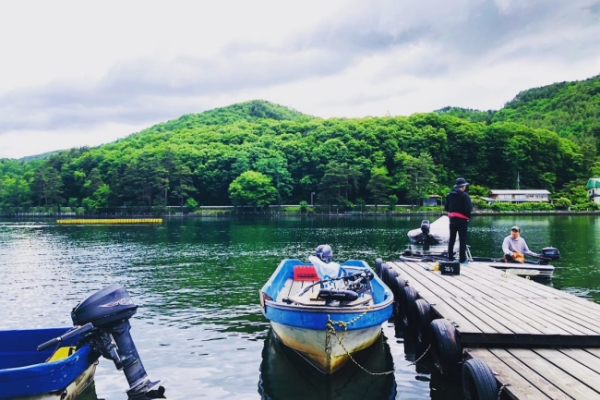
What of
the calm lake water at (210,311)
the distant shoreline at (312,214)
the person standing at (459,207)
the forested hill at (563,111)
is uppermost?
the forested hill at (563,111)

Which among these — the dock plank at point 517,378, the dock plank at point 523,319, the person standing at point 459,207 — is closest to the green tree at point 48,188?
the person standing at point 459,207

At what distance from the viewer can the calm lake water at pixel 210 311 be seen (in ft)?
33.3

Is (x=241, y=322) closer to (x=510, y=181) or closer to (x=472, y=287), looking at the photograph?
(x=472, y=287)

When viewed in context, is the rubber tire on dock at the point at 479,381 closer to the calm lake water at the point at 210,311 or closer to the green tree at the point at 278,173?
the calm lake water at the point at 210,311

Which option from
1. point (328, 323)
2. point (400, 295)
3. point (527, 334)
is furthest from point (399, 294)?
point (527, 334)

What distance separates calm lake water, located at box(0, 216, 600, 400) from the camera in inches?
399

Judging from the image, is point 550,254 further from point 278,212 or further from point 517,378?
point 278,212

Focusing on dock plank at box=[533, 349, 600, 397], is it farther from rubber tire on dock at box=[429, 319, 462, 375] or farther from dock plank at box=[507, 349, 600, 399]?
rubber tire on dock at box=[429, 319, 462, 375]

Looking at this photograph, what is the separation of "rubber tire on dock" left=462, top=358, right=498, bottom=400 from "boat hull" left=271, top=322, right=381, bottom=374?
2.68 meters

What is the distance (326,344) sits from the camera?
32.0ft

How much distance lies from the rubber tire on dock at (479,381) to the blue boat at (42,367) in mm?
6356

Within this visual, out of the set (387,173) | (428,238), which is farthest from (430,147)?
(428,238)

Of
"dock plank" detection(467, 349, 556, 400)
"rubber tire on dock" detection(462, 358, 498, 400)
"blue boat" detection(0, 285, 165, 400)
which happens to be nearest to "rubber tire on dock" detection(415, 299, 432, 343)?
"dock plank" detection(467, 349, 556, 400)

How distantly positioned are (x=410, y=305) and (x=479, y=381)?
21.2 feet
